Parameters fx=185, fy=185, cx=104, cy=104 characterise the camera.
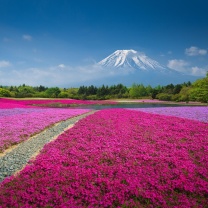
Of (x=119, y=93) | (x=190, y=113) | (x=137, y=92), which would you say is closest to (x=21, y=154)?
(x=190, y=113)

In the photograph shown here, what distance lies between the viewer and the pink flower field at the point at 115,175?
6648mm

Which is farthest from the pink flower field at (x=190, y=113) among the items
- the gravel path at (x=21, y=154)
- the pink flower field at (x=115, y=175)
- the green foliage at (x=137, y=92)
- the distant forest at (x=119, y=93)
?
the green foliage at (x=137, y=92)

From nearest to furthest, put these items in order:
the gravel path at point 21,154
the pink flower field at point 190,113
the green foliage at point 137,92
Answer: the gravel path at point 21,154 < the pink flower field at point 190,113 < the green foliage at point 137,92

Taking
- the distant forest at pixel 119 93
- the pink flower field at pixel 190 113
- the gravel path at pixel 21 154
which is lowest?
the gravel path at pixel 21 154

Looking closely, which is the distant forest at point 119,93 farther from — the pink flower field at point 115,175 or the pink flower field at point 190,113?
the pink flower field at point 115,175

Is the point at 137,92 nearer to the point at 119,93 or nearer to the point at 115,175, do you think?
the point at 119,93

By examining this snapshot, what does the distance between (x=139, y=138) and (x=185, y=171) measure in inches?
205

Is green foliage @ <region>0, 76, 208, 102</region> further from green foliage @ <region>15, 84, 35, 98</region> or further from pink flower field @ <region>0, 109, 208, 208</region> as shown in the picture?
pink flower field @ <region>0, 109, 208, 208</region>

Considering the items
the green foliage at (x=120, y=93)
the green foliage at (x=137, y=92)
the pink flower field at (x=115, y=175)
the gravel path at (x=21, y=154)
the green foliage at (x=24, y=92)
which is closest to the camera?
the pink flower field at (x=115, y=175)

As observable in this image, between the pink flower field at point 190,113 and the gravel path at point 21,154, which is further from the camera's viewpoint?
the pink flower field at point 190,113

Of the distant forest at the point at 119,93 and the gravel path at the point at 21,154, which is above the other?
the distant forest at the point at 119,93

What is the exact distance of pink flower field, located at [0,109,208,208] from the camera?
6648 mm

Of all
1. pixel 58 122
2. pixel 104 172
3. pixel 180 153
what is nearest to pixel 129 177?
pixel 104 172

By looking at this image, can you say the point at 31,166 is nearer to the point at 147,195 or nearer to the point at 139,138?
the point at 147,195
